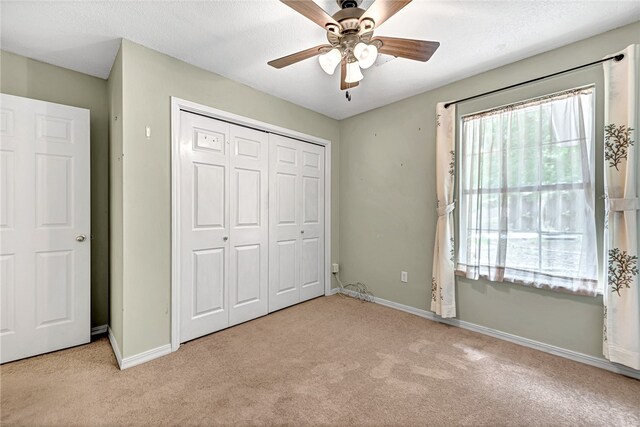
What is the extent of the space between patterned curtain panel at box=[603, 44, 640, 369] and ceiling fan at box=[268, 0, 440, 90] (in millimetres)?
1416

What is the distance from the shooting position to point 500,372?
1944 millimetres

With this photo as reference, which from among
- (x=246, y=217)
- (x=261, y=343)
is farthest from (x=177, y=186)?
(x=261, y=343)

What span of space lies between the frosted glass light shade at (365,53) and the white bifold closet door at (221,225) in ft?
5.16

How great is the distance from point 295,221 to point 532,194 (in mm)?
2366

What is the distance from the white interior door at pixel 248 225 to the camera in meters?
2.75

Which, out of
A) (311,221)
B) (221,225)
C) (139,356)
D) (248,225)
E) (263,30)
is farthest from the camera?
(311,221)

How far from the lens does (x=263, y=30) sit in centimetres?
195

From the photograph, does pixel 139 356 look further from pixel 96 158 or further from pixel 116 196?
pixel 96 158

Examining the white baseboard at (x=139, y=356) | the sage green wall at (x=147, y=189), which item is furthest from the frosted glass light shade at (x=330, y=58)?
the white baseboard at (x=139, y=356)

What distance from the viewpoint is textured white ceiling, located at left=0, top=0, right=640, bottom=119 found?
174 cm

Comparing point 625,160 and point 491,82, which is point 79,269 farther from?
point 625,160

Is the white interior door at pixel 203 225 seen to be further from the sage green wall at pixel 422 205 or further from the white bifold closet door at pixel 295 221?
the sage green wall at pixel 422 205

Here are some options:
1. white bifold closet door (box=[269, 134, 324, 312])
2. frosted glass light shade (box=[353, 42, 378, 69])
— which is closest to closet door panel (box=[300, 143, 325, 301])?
white bifold closet door (box=[269, 134, 324, 312])

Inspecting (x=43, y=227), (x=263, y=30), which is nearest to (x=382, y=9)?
(x=263, y=30)
